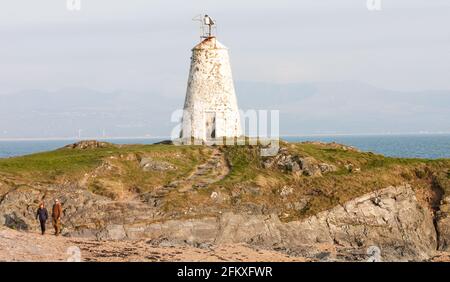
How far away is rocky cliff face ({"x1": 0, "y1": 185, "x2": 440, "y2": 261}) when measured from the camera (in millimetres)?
44406

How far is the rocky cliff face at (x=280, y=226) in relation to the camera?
4441 cm

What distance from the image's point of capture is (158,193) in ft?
159

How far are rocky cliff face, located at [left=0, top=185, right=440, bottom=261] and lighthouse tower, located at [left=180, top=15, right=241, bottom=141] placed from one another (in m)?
17.4

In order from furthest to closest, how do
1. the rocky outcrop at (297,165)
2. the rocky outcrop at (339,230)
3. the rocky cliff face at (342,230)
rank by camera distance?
the rocky outcrop at (297,165), the rocky cliff face at (342,230), the rocky outcrop at (339,230)

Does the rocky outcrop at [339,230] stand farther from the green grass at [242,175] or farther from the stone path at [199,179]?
the stone path at [199,179]

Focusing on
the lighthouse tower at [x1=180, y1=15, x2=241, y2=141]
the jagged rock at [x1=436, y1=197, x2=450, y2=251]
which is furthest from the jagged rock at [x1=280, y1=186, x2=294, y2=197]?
the lighthouse tower at [x1=180, y1=15, x2=241, y2=141]

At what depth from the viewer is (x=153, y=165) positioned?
52625 mm

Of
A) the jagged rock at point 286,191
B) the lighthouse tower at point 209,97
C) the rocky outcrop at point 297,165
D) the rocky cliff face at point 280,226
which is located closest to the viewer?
the rocky cliff face at point 280,226

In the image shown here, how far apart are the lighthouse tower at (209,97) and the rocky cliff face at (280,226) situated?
17430 mm

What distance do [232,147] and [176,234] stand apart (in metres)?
14.7

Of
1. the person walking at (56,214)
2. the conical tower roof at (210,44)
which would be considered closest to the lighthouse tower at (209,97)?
the conical tower roof at (210,44)

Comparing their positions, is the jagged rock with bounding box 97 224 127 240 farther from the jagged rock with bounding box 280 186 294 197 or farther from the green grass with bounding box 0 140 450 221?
the jagged rock with bounding box 280 186 294 197

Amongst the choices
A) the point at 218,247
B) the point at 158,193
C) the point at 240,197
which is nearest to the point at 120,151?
the point at 158,193
